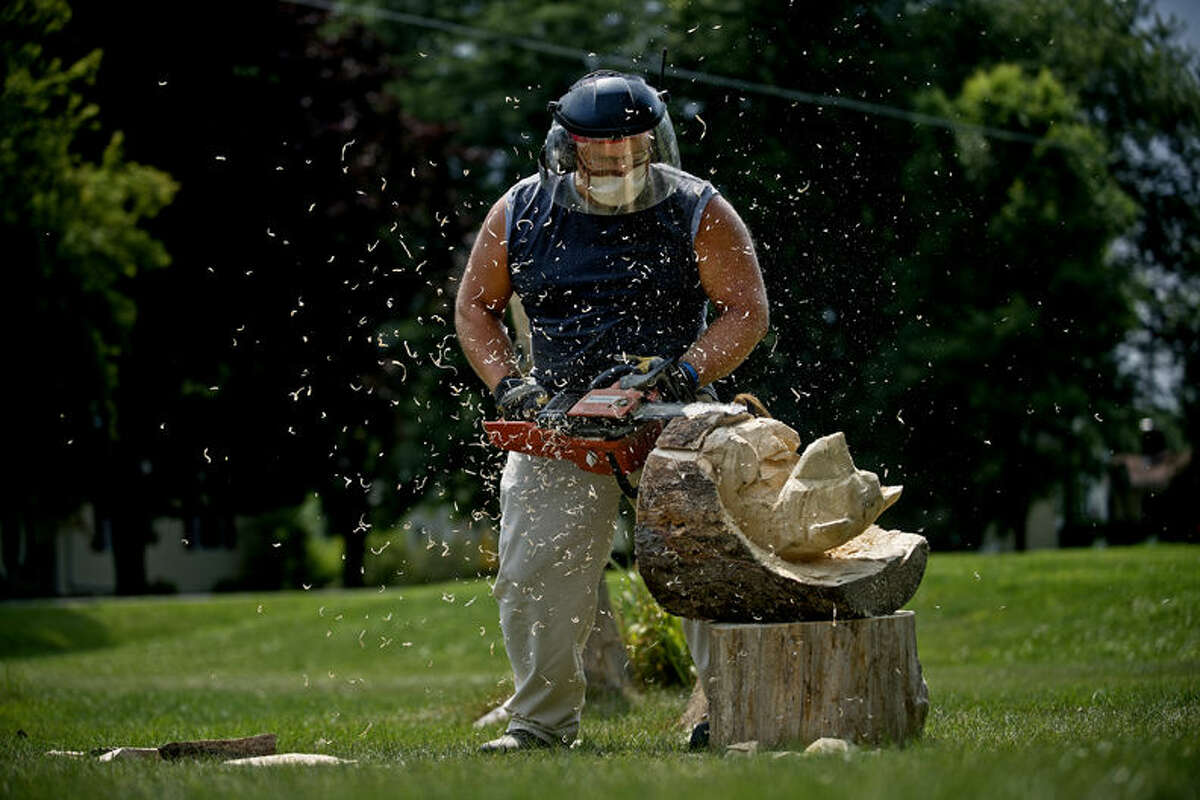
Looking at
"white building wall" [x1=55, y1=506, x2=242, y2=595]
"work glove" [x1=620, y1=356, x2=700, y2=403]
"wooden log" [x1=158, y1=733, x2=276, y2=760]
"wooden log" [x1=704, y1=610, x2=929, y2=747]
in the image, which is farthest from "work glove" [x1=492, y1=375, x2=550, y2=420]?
"white building wall" [x1=55, y1=506, x2=242, y2=595]

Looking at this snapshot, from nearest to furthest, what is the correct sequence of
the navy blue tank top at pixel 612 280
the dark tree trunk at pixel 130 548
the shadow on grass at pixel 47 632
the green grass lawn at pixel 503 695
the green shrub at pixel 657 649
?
the green grass lawn at pixel 503 695 < the navy blue tank top at pixel 612 280 < the green shrub at pixel 657 649 < the shadow on grass at pixel 47 632 < the dark tree trunk at pixel 130 548

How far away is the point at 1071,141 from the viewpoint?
21453 mm

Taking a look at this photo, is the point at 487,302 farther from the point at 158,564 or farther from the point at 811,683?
the point at 158,564

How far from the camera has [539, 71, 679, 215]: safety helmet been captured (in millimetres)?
5129

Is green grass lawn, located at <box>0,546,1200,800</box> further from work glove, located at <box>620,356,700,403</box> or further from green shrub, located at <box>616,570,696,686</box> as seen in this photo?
work glove, located at <box>620,356,700,403</box>

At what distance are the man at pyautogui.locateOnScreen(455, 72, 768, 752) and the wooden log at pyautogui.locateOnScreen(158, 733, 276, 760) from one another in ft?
2.52

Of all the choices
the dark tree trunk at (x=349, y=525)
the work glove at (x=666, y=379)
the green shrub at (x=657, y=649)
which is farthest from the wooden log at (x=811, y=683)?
the dark tree trunk at (x=349, y=525)

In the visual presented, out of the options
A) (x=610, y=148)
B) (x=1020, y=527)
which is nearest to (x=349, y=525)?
(x=1020, y=527)

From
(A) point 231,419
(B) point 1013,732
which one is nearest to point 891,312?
(A) point 231,419

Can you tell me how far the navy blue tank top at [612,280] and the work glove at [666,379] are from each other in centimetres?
23

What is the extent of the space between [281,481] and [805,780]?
16.9 meters

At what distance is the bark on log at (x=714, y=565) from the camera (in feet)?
15.1

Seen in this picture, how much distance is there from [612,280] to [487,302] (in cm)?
54

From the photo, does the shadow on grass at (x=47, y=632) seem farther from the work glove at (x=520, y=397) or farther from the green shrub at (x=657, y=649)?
the work glove at (x=520, y=397)
